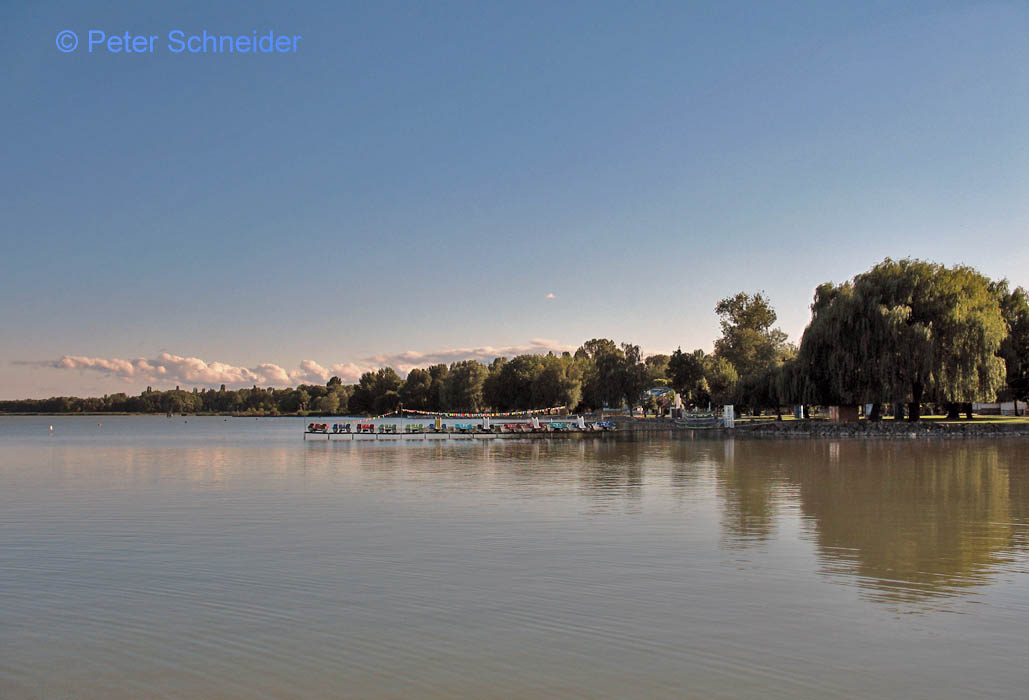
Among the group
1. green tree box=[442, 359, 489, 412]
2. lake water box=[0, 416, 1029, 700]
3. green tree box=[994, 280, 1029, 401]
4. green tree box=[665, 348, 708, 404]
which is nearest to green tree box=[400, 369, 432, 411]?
green tree box=[442, 359, 489, 412]

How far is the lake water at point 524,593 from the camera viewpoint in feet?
23.5

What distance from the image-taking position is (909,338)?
4662 centimetres

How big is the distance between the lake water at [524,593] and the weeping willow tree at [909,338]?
25.9 m

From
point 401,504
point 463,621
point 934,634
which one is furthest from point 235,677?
point 401,504

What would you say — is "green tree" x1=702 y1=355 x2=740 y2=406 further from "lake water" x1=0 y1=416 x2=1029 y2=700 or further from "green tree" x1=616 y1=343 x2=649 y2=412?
"lake water" x1=0 y1=416 x2=1029 y2=700

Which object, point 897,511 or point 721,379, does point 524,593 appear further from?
point 721,379

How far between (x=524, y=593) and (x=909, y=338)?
4301 cm

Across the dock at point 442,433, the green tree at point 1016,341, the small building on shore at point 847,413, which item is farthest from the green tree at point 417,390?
the green tree at point 1016,341

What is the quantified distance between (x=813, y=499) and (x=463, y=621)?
1338 cm

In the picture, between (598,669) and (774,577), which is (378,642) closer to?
(598,669)

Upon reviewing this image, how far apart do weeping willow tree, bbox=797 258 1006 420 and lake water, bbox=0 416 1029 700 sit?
1019 inches

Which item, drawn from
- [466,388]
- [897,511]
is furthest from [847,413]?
[466,388]

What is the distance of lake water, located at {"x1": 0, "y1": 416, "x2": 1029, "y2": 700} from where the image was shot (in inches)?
282

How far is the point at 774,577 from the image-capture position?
1096cm
